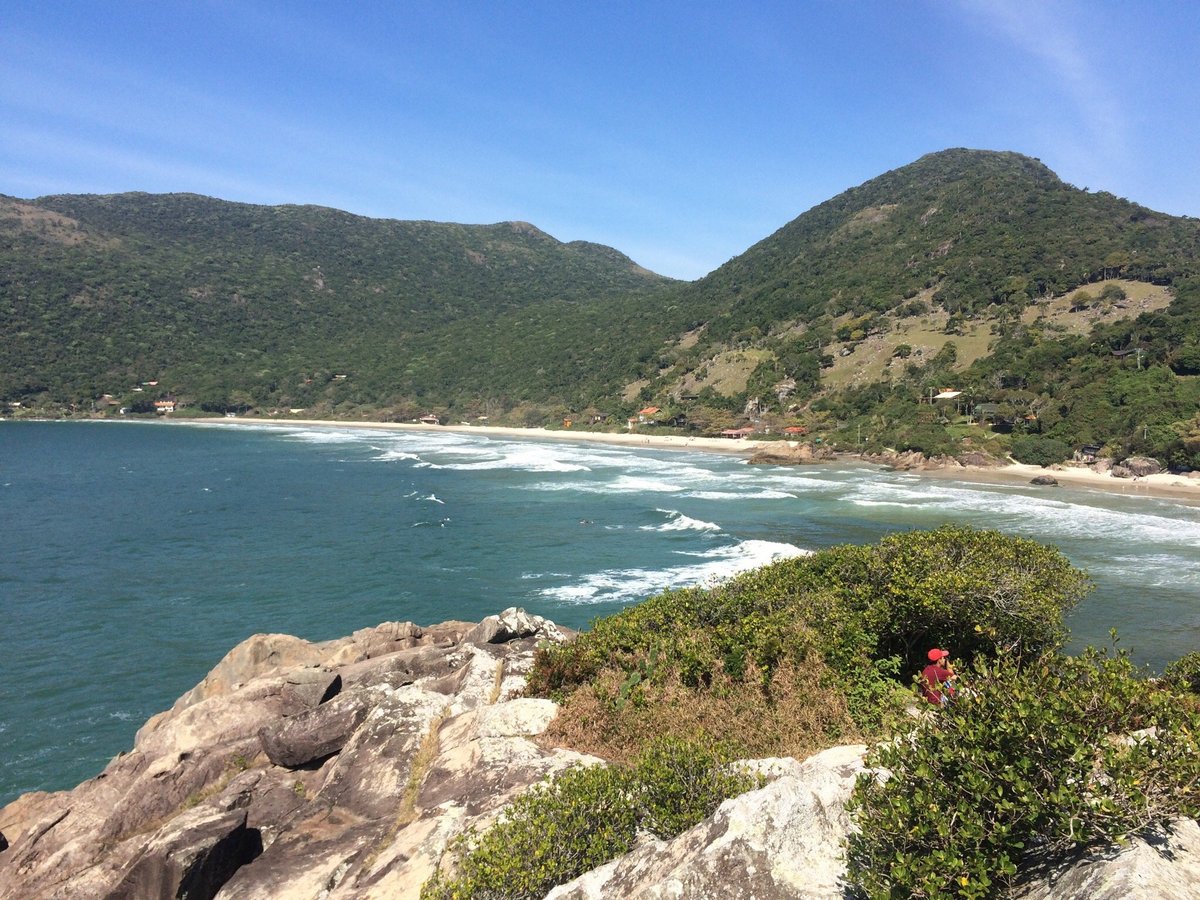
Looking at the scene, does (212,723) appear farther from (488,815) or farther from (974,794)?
(974,794)

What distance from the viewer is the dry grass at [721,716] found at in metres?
8.59

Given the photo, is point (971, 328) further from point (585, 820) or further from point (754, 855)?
point (754, 855)

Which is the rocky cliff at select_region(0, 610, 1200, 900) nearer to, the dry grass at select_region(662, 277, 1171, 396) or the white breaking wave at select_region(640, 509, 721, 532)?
the white breaking wave at select_region(640, 509, 721, 532)

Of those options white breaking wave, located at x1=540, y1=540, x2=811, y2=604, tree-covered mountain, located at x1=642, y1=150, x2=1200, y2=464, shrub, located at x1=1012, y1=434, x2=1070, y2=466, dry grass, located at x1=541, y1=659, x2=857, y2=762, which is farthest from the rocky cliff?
tree-covered mountain, located at x1=642, y1=150, x2=1200, y2=464

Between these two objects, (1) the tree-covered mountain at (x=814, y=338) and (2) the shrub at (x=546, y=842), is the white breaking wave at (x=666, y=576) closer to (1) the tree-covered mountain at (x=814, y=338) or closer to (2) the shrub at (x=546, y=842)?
(2) the shrub at (x=546, y=842)

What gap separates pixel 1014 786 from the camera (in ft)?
13.8

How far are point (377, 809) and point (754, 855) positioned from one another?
19.7ft

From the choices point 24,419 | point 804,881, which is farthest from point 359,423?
point 804,881

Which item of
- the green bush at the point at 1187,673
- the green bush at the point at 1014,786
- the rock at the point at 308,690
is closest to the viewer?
the green bush at the point at 1014,786

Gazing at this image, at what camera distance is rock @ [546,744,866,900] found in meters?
4.70

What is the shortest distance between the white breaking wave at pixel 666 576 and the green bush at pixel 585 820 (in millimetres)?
18744

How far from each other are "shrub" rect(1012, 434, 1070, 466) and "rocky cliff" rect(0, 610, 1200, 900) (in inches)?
2597

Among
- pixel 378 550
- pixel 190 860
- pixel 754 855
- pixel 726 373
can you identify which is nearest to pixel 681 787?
pixel 754 855

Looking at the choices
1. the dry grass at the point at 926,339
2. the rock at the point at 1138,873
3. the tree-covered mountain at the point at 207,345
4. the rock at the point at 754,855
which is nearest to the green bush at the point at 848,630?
the rock at the point at 754,855
